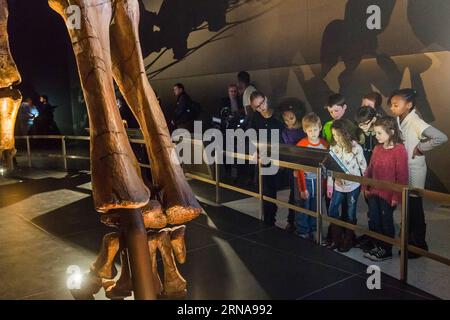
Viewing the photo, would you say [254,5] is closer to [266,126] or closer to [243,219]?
[266,126]

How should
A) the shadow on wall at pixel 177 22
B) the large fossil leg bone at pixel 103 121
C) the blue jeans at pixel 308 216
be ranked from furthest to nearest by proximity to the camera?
the shadow on wall at pixel 177 22 < the blue jeans at pixel 308 216 < the large fossil leg bone at pixel 103 121

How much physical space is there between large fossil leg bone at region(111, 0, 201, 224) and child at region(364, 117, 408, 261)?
8.32 ft

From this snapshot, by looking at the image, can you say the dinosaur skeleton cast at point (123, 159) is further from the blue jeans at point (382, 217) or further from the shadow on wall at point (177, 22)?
the shadow on wall at point (177, 22)

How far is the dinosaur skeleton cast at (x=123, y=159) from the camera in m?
2.04

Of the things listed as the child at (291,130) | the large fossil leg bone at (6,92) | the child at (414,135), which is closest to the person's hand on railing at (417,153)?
the child at (414,135)

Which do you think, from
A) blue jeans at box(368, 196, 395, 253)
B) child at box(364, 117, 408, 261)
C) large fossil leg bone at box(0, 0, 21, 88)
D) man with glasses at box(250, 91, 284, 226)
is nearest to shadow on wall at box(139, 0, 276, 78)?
man with glasses at box(250, 91, 284, 226)

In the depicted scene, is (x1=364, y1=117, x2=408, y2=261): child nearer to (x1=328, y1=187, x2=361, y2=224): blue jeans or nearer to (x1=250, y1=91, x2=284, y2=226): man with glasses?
(x1=328, y1=187, x2=361, y2=224): blue jeans

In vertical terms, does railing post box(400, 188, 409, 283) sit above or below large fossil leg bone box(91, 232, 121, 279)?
below

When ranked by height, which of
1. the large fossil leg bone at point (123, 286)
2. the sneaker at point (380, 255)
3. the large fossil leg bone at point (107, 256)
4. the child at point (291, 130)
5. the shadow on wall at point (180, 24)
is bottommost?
the sneaker at point (380, 255)

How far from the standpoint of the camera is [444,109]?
21.1 feet

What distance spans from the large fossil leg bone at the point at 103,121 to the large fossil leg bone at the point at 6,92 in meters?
1.42

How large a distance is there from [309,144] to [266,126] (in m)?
0.80

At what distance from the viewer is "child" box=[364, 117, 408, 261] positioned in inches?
167

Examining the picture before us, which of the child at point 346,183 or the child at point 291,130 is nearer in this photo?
the child at point 346,183
